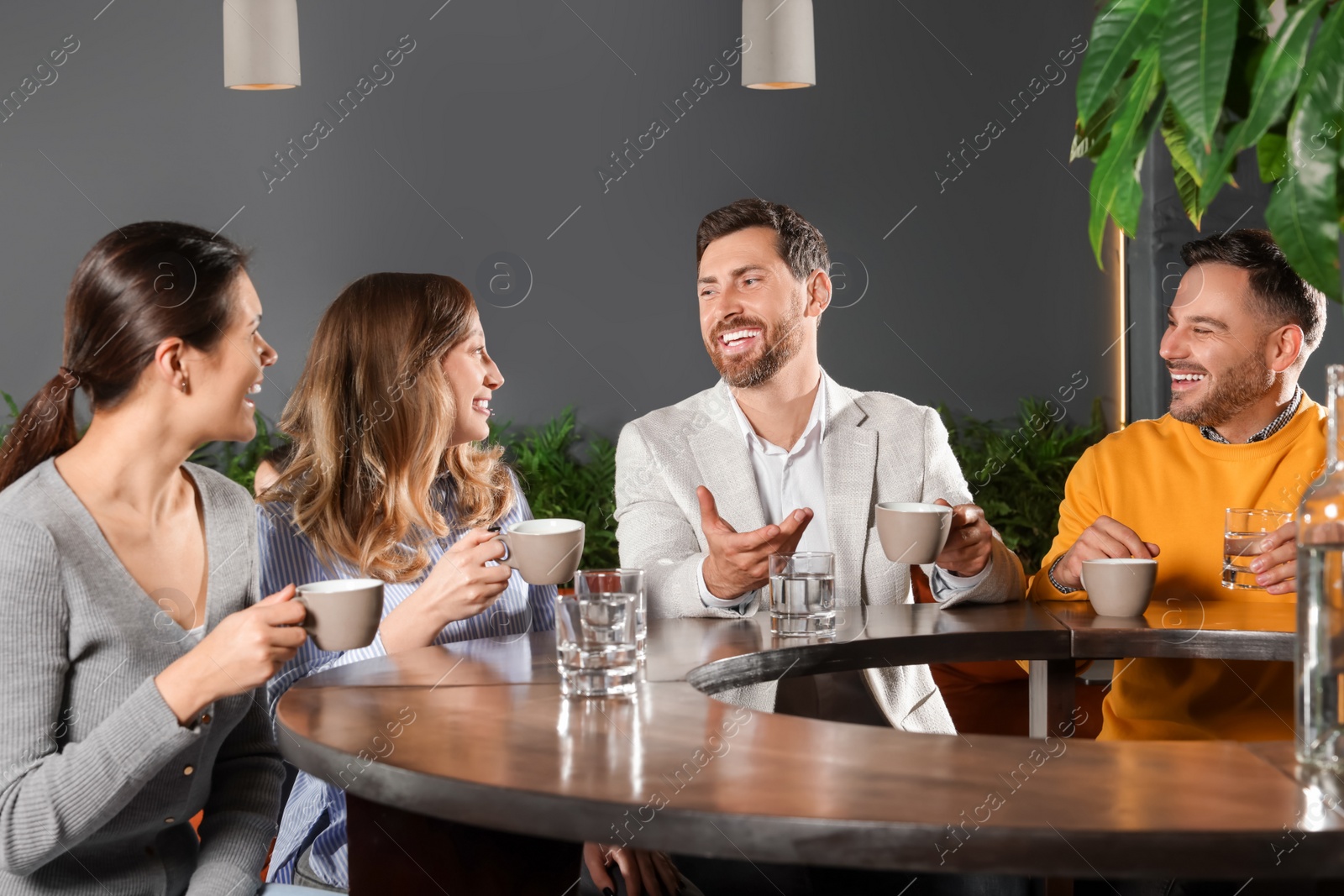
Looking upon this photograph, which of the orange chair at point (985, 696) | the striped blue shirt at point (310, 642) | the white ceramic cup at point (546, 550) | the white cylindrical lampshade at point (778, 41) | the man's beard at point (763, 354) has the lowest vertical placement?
the orange chair at point (985, 696)

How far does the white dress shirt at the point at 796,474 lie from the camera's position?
8.36ft

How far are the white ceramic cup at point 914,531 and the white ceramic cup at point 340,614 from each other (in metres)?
0.81

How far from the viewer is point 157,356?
1664 millimetres

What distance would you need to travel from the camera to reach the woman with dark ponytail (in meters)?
1.42

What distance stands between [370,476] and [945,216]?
3.48 metres

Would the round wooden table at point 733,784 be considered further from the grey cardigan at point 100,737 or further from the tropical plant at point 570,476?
the tropical plant at point 570,476

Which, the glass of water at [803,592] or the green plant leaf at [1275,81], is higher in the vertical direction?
the green plant leaf at [1275,81]

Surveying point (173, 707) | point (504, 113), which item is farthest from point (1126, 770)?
point (504, 113)

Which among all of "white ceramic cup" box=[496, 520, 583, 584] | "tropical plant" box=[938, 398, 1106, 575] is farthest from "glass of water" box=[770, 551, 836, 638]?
"tropical plant" box=[938, 398, 1106, 575]

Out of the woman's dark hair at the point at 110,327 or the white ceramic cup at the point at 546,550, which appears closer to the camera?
the woman's dark hair at the point at 110,327

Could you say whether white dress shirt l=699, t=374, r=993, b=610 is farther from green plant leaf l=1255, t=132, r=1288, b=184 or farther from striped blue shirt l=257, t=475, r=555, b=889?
green plant leaf l=1255, t=132, r=1288, b=184

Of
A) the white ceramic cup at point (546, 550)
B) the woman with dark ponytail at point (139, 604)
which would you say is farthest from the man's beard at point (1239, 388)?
the woman with dark ponytail at point (139, 604)

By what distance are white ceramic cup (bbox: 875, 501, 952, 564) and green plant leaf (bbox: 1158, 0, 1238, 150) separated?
1054 mm

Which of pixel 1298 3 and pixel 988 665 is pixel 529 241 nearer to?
pixel 988 665
